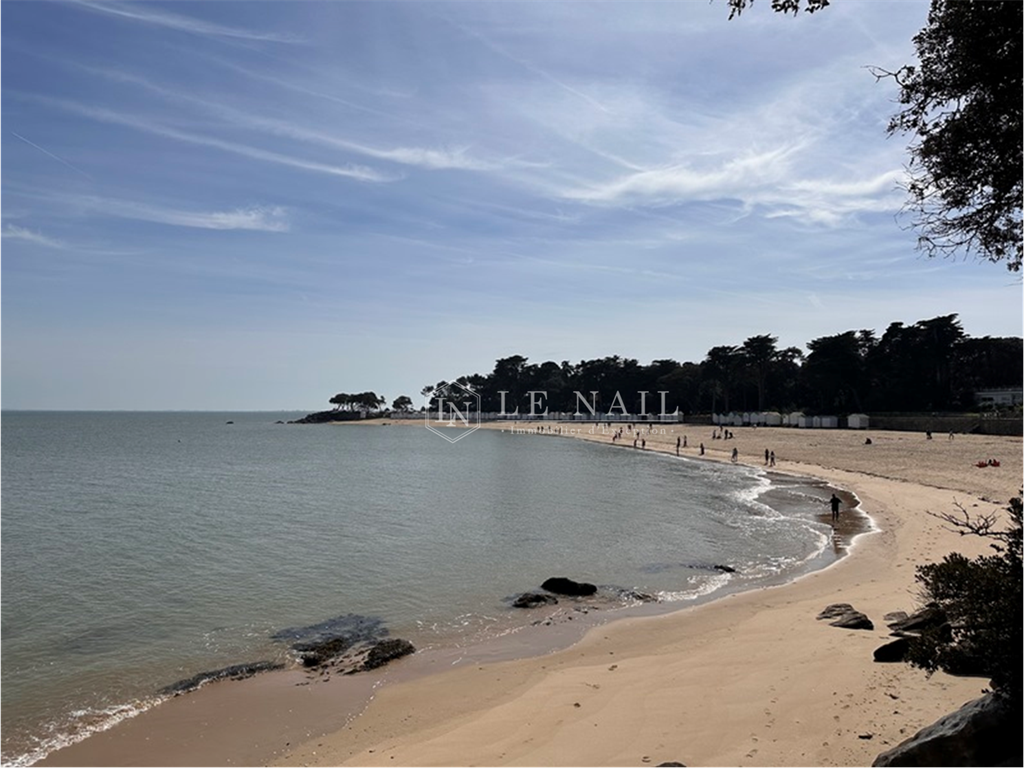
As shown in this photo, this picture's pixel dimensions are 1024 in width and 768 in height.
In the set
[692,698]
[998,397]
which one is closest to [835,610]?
[692,698]

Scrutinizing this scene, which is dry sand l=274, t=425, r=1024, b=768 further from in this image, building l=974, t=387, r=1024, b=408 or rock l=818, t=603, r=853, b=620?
building l=974, t=387, r=1024, b=408

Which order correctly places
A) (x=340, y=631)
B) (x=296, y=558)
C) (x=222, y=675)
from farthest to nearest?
(x=296, y=558), (x=340, y=631), (x=222, y=675)

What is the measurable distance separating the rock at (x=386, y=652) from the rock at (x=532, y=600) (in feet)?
13.0

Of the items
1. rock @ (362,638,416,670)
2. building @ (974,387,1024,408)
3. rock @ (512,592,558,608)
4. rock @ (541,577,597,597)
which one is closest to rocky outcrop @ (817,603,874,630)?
rock @ (541,577,597,597)

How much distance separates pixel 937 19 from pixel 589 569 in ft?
60.1

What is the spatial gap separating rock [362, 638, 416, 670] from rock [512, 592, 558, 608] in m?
3.97

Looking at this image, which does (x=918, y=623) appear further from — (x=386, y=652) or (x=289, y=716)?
(x=289, y=716)

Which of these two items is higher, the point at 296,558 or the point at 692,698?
the point at 692,698

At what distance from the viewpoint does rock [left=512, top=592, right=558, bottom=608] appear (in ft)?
57.1

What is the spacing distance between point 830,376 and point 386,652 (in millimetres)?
92559

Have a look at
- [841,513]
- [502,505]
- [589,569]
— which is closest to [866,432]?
[841,513]

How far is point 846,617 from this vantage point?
12.9 meters

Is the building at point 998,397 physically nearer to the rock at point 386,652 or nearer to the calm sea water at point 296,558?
the calm sea water at point 296,558

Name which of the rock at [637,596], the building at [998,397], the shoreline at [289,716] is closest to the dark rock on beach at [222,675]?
the shoreline at [289,716]
